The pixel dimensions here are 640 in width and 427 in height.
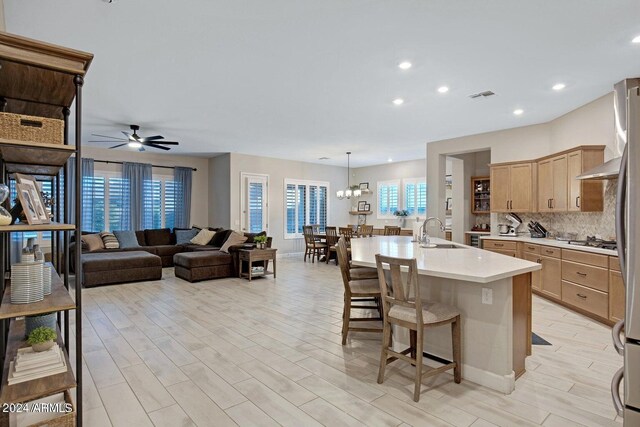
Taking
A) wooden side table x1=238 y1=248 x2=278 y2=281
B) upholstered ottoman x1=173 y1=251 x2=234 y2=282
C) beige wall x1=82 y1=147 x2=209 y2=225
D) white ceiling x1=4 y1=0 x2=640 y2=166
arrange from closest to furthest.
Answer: white ceiling x1=4 y1=0 x2=640 y2=166 < upholstered ottoman x1=173 y1=251 x2=234 y2=282 < wooden side table x1=238 y1=248 x2=278 y2=281 < beige wall x1=82 y1=147 x2=209 y2=225

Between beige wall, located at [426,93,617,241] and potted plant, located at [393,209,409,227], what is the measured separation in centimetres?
291

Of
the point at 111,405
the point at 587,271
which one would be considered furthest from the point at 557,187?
the point at 111,405

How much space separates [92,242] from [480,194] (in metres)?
8.64

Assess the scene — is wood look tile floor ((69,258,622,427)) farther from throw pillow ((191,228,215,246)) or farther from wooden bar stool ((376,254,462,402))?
A: throw pillow ((191,228,215,246))

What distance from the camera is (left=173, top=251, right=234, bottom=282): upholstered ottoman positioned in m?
6.35

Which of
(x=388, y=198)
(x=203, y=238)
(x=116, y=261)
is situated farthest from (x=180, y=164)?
(x=388, y=198)

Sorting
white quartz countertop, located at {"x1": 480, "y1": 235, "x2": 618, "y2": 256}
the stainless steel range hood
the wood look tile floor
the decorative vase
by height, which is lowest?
the wood look tile floor

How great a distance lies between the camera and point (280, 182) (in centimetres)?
1009

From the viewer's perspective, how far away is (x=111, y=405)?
2.30 m

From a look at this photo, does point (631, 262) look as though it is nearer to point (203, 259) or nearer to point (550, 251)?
point (550, 251)

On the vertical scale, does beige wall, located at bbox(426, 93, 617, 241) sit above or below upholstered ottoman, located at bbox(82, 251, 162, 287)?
above

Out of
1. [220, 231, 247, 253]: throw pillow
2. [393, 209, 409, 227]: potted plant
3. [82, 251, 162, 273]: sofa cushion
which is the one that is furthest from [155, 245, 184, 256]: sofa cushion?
[393, 209, 409, 227]: potted plant

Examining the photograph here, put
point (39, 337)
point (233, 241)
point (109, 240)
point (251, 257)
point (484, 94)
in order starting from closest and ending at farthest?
point (39, 337), point (484, 94), point (251, 257), point (233, 241), point (109, 240)

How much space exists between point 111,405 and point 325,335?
6.41 feet
